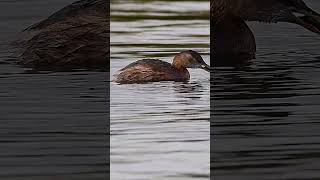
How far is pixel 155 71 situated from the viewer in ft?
39.3

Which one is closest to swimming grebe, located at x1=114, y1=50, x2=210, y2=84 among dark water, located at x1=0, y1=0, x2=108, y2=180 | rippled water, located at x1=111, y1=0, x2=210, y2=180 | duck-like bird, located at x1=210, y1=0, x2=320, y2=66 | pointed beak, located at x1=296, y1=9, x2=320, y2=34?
rippled water, located at x1=111, y1=0, x2=210, y2=180

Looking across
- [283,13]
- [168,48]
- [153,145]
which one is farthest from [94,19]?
[153,145]

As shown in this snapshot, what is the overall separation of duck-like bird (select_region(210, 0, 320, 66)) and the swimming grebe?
1300 mm

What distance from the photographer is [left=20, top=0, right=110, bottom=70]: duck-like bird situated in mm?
12984

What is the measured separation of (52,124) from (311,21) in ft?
→ 20.9

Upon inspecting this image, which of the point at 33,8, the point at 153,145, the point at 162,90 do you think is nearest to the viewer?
the point at 153,145

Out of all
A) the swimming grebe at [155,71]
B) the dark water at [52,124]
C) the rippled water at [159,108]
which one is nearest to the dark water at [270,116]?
the rippled water at [159,108]

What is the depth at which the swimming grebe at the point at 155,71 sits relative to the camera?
38.4 feet

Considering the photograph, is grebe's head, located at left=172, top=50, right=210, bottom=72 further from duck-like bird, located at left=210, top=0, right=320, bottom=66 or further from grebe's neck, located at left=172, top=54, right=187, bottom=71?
duck-like bird, located at left=210, top=0, right=320, bottom=66

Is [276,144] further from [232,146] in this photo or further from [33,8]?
[33,8]

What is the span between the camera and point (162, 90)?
11.2m

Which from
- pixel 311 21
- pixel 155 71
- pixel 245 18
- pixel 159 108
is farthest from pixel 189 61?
pixel 159 108

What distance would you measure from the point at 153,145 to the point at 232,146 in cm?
47

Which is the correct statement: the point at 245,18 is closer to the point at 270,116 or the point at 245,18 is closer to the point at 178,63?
the point at 178,63
